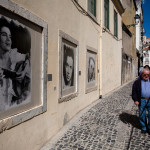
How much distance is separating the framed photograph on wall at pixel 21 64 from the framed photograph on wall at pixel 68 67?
1.07 meters

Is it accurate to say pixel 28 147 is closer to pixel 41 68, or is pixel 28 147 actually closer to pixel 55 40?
pixel 41 68

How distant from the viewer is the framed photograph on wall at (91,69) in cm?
741

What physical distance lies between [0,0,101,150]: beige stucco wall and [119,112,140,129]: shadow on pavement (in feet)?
5.07

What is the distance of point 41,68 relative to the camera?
3.81m

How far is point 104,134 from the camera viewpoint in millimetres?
4383

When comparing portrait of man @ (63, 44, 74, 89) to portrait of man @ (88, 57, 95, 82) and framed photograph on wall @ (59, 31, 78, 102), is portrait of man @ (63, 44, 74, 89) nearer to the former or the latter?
framed photograph on wall @ (59, 31, 78, 102)

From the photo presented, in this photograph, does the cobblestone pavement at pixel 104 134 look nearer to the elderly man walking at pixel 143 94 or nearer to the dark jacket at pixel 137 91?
the elderly man walking at pixel 143 94

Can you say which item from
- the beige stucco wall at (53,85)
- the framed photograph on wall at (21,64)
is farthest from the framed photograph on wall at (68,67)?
the framed photograph on wall at (21,64)

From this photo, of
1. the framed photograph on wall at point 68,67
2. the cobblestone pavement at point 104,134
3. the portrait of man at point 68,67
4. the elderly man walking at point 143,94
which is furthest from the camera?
the portrait of man at point 68,67

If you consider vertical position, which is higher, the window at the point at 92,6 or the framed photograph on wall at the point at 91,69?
the window at the point at 92,6

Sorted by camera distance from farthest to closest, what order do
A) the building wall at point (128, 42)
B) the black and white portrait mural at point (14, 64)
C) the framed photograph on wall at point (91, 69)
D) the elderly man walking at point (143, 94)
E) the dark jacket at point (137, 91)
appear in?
1. the building wall at point (128, 42)
2. the framed photograph on wall at point (91, 69)
3. the dark jacket at point (137, 91)
4. the elderly man walking at point (143, 94)
5. the black and white portrait mural at point (14, 64)

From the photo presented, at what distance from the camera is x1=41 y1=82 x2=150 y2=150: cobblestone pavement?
3.75 m

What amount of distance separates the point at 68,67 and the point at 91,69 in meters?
2.75

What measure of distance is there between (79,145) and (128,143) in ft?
3.57
